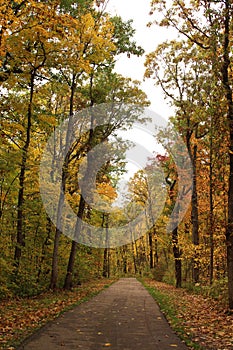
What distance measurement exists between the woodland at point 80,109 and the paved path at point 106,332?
2599 mm

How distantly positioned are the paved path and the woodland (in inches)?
102

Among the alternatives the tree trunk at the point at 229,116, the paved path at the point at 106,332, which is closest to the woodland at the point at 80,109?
the tree trunk at the point at 229,116

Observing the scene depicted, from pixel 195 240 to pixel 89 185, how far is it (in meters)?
6.33

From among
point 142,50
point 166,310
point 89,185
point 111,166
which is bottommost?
point 166,310

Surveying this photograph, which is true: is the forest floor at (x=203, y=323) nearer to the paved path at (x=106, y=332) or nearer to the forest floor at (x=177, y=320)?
the forest floor at (x=177, y=320)

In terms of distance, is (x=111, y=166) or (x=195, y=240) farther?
(x=111, y=166)

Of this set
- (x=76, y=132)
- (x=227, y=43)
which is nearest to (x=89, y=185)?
(x=76, y=132)

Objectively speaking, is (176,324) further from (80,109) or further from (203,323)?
(80,109)

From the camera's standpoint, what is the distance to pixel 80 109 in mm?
19688

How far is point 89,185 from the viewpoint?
20141 millimetres

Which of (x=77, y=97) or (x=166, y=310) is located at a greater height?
(x=77, y=97)

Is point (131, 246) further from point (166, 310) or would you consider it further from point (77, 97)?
point (166, 310)

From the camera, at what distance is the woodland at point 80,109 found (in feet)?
35.5

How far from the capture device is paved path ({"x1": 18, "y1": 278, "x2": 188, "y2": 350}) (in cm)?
667
